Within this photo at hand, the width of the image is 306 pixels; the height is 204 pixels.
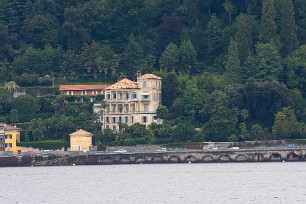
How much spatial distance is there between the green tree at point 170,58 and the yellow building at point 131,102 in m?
6.24

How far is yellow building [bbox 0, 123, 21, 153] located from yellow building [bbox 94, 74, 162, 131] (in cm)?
1029

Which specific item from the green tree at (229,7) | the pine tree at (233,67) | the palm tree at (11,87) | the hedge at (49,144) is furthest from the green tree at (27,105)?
the green tree at (229,7)

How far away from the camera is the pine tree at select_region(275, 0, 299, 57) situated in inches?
6762

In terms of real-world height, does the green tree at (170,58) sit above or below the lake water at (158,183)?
above

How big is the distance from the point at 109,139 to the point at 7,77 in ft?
65.1

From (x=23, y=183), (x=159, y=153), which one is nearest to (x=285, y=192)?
(x=23, y=183)

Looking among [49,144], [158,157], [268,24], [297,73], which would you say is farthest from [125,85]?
[297,73]

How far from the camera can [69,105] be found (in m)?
166

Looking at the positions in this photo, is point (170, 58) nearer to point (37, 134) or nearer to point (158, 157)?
point (37, 134)

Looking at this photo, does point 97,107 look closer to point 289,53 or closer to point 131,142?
point 131,142

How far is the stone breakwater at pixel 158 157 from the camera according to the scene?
153125mm

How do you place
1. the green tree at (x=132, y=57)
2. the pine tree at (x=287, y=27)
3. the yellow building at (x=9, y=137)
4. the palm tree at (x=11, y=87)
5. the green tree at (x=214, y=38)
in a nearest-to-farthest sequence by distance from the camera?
1. the yellow building at (x=9, y=137)
2. the palm tree at (x=11, y=87)
3. the pine tree at (x=287, y=27)
4. the green tree at (x=132, y=57)
5. the green tree at (x=214, y=38)

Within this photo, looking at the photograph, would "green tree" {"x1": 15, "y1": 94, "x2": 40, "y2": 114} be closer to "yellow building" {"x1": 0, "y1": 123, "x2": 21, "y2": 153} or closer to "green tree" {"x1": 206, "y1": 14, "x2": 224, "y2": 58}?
"yellow building" {"x1": 0, "y1": 123, "x2": 21, "y2": 153}

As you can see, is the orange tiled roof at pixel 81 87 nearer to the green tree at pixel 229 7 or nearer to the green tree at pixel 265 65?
the green tree at pixel 265 65
